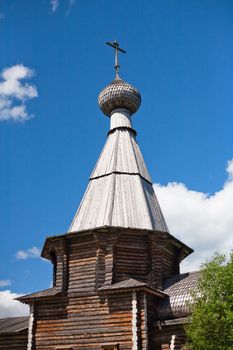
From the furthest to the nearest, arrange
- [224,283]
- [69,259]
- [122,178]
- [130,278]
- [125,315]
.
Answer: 1. [122,178]
2. [69,259]
3. [130,278]
4. [125,315]
5. [224,283]

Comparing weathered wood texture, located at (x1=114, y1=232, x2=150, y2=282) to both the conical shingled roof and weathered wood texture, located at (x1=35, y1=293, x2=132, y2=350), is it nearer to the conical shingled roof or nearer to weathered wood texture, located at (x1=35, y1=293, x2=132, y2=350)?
the conical shingled roof

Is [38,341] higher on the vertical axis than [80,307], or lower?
lower

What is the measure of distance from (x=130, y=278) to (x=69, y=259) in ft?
8.19

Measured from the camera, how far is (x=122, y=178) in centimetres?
1812

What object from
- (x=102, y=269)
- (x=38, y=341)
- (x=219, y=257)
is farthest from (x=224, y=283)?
(x=38, y=341)

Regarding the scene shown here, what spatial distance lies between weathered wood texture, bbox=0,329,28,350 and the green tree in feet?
22.3

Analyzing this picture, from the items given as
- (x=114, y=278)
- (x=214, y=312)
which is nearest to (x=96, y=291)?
(x=114, y=278)

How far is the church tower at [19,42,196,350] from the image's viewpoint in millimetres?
13758

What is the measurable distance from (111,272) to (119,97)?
964 cm

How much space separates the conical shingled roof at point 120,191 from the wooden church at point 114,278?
4 centimetres

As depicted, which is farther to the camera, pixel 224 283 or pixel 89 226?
pixel 89 226

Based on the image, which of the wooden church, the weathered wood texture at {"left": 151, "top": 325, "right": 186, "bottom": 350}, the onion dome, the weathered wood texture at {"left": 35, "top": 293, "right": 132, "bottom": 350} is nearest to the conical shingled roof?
the wooden church

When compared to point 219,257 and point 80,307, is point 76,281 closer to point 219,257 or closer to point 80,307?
point 80,307

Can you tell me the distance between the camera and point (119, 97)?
69.8 ft
